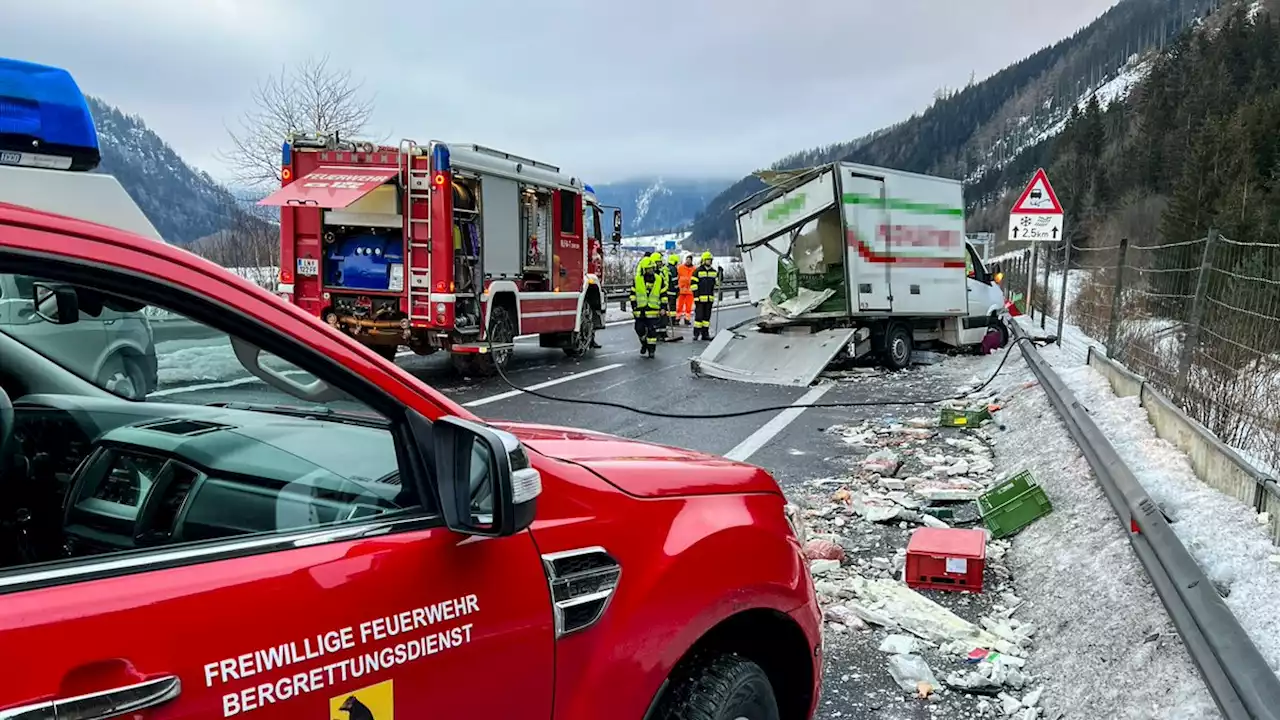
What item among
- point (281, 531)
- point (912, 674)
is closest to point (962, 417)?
point (912, 674)

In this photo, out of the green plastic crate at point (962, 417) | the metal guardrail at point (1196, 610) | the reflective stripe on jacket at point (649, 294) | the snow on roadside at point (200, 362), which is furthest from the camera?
the reflective stripe on jacket at point (649, 294)

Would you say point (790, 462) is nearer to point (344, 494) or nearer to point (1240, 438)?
point (1240, 438)

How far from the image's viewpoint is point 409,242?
11000 millimetres

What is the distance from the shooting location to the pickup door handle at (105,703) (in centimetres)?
111

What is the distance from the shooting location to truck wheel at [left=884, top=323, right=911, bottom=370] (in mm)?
13227

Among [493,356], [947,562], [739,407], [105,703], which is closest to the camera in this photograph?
[105,703]

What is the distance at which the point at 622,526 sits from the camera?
1.97 metres

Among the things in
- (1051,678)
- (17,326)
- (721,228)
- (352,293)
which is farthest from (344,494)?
(721,228)

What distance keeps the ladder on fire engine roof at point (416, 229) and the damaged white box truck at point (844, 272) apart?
4.05m

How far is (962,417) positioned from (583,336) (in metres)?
7.91

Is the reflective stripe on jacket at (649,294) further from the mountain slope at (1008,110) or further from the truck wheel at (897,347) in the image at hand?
the mountain slope at (1008,110)

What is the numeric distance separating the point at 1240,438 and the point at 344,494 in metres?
6.10

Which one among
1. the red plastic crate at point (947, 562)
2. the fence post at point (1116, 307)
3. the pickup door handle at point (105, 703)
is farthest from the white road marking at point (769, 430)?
the pickup door handle at point (105, 703)

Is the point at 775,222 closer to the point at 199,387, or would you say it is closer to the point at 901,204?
the point at 901,204
